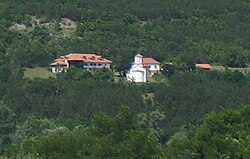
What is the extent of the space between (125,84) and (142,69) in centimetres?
545

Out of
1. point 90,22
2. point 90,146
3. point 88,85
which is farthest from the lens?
point 90,22

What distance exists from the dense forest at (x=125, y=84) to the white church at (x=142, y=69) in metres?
1.00

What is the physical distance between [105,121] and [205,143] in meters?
2.63

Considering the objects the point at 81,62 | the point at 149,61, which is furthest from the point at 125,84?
the point at 149,61

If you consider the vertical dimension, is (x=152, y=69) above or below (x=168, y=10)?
below

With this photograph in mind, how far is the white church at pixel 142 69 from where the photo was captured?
81312mm

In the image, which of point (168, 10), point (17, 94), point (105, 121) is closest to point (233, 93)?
point (17, 94)

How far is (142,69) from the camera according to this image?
81.9m

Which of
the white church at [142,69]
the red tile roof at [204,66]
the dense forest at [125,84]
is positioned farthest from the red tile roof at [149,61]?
the red tile roof at [204,66]

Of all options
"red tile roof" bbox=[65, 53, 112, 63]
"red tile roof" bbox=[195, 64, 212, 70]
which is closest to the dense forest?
"red tile roof" bbox=[195, 64, 212, 70]

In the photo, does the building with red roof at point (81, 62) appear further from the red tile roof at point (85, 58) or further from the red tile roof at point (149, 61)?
the red tile roof at point (149, 61)

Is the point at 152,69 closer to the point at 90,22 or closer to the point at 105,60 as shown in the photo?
the point at 105,60

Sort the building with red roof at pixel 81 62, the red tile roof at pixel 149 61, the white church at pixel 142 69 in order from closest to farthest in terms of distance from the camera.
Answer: the white church at pixel 142 69 → the building with red roof at pixel 81 62 → the red tile roof at pixel 149 61

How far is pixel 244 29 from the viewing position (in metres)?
110
